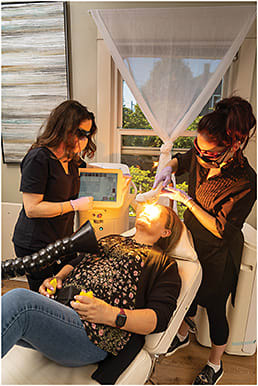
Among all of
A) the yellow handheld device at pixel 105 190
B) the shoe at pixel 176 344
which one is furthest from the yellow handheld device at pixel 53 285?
the shoe at pixel 176 344

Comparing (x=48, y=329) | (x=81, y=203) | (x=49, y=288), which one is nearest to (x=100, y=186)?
(x=81, y=203)

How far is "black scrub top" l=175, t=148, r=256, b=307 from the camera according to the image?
126 centimetres

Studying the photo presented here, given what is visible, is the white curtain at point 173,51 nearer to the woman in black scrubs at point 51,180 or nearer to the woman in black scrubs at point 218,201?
the woman in black scrubs at point 218,201

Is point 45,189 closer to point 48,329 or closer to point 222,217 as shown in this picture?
point 48,329

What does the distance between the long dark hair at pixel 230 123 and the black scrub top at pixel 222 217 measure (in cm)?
9

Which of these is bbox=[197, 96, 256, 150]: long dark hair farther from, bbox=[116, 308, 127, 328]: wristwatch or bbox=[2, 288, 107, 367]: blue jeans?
bbox=[2, 288, 107, 367]: blue jeans

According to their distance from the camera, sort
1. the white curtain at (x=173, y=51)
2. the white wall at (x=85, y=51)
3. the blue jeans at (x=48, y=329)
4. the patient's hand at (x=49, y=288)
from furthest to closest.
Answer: the white wall at (x=85, y=51) < the white curtain at (x=173, y=51) < the patient's hand at (x=49, y=288) < the blue jeans at (x=48, y=329)

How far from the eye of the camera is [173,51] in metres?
1.83

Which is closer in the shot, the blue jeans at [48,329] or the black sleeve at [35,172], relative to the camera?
the blue jeans at [48,329]

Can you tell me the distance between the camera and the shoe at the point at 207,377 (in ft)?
4.66

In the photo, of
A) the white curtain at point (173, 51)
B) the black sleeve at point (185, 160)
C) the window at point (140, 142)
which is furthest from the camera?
the window at point (140, 142)

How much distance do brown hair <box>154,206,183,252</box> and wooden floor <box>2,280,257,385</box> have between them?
705mm

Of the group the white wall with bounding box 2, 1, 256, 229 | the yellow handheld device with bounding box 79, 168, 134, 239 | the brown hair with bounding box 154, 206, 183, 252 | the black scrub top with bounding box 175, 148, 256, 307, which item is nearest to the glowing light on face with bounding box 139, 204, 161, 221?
the brown hair with bounding box 154, 206, 183, 252

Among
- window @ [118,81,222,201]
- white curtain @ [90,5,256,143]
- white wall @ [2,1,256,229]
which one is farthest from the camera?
window @ [118,81,222,201]
